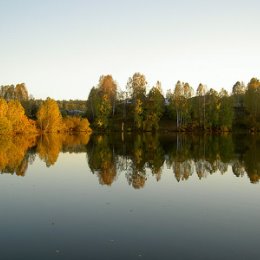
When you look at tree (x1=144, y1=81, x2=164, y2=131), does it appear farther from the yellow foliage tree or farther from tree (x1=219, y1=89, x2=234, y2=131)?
the yellow foliage tree

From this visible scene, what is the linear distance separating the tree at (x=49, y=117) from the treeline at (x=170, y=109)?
35.4 feet

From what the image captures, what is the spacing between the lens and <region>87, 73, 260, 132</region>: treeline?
310 ft

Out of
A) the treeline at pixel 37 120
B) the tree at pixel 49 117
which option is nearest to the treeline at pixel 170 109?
the treeline at pixel 37 120

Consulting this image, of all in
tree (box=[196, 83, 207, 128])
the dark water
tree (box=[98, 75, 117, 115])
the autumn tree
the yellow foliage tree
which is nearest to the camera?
the dark water

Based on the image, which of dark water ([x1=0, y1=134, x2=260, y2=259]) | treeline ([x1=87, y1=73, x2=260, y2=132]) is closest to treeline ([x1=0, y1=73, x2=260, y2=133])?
treeline ([x1=87, y1=73, x2=260, y2=132])

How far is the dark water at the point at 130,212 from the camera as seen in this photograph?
11.5 m

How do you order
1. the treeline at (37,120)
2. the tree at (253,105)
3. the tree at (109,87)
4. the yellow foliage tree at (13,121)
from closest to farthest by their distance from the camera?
the yellow foliage tree at (13,121) → the treeline at (37,120) → the tree at (253,105) → the tree at (109,87)

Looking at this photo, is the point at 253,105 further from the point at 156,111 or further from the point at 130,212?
the point at 130,212

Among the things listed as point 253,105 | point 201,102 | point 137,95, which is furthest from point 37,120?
point 253,105

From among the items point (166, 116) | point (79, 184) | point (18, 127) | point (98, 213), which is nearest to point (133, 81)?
point (166, 116)

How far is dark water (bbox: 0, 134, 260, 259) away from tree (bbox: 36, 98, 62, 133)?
64.6 metres

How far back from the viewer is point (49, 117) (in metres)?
94.6

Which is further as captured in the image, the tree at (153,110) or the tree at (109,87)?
the tree at (109,87)

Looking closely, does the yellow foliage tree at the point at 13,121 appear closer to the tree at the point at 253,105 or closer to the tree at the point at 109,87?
the tree at the point at 109,87
